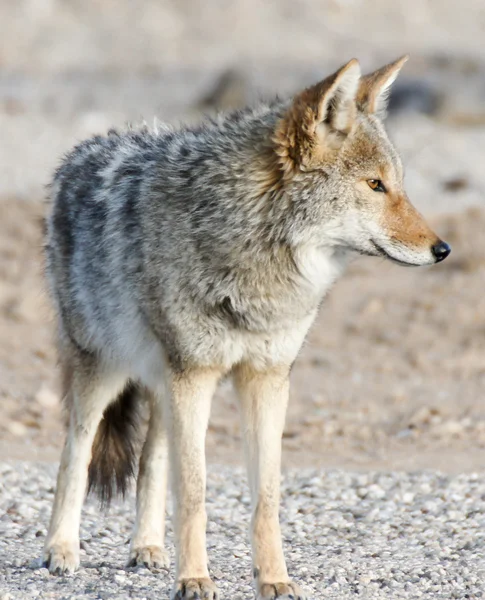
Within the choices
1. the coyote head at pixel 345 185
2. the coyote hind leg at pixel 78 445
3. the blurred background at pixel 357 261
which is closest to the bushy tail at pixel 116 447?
the coyote hind leg at pixel 78 445

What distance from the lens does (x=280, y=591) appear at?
502 centimetres

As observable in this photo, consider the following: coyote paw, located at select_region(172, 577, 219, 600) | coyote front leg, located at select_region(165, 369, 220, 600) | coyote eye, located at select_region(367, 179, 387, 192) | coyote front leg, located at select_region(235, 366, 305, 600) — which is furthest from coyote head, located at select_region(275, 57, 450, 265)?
coyote paw, located at select_region(172, 577, 219, 600)

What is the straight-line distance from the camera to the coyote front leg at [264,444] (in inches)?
204

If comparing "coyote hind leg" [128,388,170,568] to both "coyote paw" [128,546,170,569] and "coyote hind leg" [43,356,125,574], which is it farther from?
"coyote hind leg" [43,356,125,574]

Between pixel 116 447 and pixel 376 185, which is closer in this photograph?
pixel 376 185

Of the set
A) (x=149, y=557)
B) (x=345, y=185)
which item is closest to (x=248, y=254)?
(x=345, y=185)

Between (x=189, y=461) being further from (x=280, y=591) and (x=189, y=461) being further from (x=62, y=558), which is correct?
(x=62, y=558)

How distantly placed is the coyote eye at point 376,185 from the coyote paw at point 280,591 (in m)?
1.79

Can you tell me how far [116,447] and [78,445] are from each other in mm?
316

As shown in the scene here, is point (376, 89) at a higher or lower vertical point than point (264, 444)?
higher

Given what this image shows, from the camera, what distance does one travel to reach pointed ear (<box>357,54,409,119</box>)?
5379mm

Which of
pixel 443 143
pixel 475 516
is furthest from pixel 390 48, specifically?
pixel 475 516

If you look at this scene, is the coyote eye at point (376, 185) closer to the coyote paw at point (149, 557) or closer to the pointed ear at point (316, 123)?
the pointed ear at point (316, 123)

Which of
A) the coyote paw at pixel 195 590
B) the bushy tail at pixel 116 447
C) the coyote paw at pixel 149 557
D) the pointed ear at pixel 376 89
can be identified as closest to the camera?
the coyote paw at pixel 195 590
